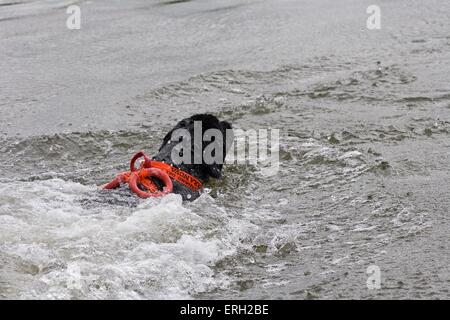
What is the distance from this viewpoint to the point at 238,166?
7.21 m

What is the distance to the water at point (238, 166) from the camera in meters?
4.95

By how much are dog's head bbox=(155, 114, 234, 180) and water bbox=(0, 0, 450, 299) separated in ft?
0.84

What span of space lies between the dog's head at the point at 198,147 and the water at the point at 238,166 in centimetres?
26

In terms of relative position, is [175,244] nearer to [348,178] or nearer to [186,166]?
[186,166]

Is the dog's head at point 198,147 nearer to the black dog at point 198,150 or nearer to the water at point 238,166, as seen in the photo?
the black dog at point 198,150

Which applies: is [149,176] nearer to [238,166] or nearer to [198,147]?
[198,147]

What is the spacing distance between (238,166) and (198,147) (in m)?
0.83

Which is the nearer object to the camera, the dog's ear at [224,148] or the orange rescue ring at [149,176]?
the orange rescue ring at [149,176]

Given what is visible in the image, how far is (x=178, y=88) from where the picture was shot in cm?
955

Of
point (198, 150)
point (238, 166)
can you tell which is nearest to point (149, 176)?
point (198, 150)

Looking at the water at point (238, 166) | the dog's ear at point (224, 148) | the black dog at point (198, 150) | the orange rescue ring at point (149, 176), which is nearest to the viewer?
the water at point (238, 166)

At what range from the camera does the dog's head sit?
6344 millimetres

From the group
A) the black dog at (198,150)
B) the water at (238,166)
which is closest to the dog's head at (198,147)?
the black dog at (198,150)

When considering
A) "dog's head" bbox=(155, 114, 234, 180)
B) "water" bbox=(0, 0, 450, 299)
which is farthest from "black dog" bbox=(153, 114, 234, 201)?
"water" bbox=(0, 0, 450, 299)
